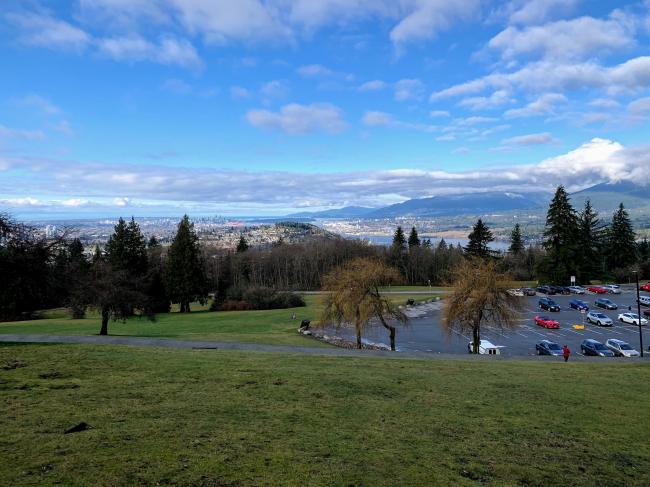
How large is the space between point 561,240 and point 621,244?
2035 cm

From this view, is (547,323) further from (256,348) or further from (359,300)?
(256,348)

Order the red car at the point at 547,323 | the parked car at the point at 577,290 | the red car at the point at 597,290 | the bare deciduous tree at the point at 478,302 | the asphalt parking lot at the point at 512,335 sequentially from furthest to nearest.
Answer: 1. the parked car at the point at 577,290
2. the red car at the point at 597,290
3. the red car at the point at 547,323
4. the asphalt parking lot at the point at 512,335
5. the bare deciduous tree at the point at 478,302

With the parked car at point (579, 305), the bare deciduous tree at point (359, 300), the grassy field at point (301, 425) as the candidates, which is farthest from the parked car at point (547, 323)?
the grassy field at point (301, 425)

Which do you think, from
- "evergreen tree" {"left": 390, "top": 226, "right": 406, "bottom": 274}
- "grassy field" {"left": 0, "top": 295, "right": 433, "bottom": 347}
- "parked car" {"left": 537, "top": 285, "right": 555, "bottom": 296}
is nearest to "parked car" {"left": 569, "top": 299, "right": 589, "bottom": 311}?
"parked car" {"left": 537, "top": 285, "right": 555, "bottom": 296}

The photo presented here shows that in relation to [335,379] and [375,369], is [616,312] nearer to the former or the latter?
[375,369]

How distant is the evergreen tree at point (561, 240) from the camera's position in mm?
70938

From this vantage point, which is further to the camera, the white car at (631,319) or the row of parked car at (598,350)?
the white car at (631,319)

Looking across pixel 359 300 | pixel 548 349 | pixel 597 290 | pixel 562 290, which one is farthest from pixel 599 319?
pixel 359 300

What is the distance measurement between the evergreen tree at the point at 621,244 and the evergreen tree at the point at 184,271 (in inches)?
2864

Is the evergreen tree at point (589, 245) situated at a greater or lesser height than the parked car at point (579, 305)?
greater

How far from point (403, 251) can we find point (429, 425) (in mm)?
87859

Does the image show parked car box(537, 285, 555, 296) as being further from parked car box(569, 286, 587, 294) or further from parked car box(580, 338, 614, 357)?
parked car box(580, 338, 614, 357)

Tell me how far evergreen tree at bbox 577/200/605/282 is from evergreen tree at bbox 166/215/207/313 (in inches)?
2300

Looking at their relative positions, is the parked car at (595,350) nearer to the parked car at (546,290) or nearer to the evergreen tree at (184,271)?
the parked car at (546,290)
